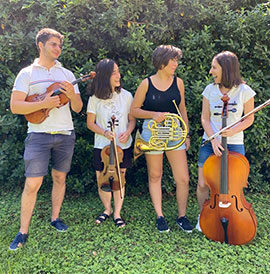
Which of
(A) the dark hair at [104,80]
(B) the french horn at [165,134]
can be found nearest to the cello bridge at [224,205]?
Answer: (B) the french horn at [165,134]

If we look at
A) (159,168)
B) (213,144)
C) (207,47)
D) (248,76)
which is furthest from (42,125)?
(248,76)

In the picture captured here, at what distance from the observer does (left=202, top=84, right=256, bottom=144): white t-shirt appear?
2.96 m

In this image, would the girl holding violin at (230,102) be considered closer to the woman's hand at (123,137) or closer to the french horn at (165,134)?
the french horn at (165,134)

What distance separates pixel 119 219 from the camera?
3463 mm

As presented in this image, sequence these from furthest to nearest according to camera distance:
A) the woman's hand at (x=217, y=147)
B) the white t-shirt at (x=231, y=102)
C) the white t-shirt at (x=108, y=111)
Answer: the white t-shirt at (x=108, y=111) → the white t-shirt at (x=231, y=102) → the woman's hand at (x=217, y=147)

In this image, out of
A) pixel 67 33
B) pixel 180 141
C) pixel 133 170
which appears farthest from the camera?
pixel 133 170

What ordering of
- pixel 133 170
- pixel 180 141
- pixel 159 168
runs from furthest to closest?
pixel 133 170
pixel 159 168
pixel 180 141

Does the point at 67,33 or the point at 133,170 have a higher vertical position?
the point at 67,33

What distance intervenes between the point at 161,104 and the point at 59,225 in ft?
5.64

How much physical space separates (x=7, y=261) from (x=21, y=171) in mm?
1552

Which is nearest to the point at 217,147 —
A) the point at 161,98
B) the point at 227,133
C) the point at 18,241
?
the point at 227,133

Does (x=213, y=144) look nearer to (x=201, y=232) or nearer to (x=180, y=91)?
(x=180, y=91)

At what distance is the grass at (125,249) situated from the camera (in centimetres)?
273

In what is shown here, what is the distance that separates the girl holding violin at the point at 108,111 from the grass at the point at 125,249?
0.50m
